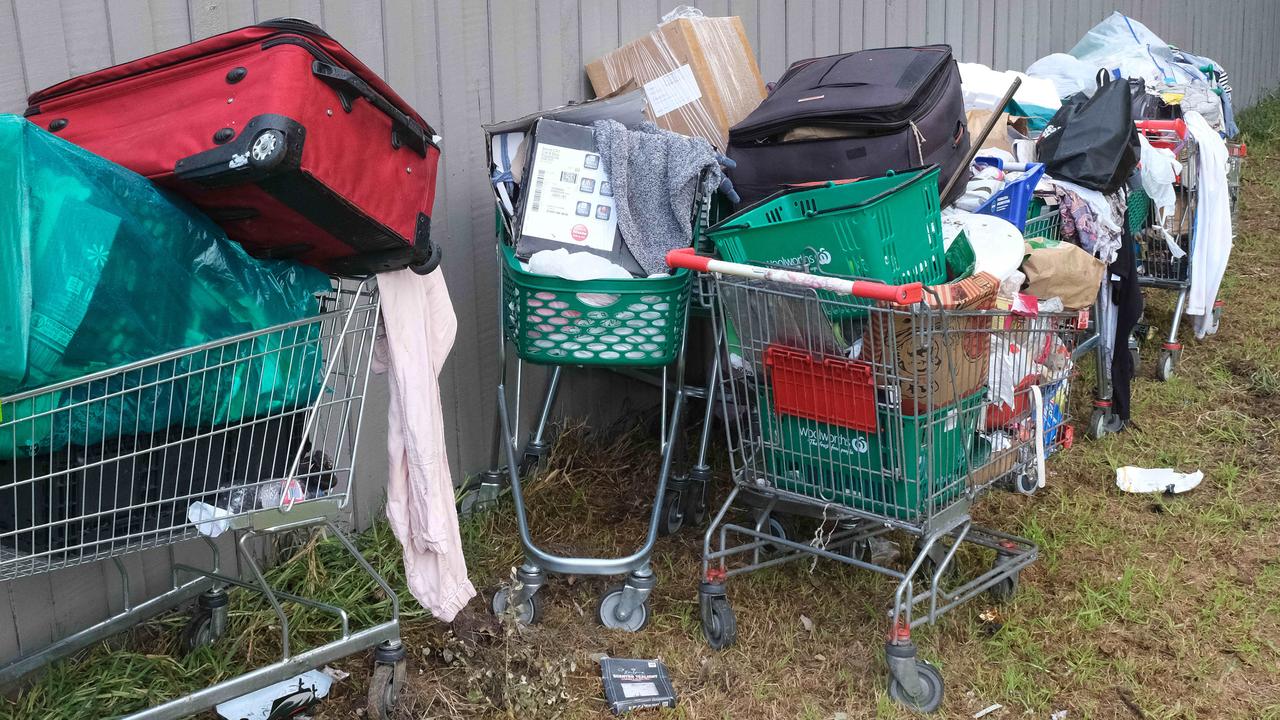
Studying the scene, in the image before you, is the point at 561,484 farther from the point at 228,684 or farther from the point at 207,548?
the point at 228,684

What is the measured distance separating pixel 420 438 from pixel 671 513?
4.24 feet

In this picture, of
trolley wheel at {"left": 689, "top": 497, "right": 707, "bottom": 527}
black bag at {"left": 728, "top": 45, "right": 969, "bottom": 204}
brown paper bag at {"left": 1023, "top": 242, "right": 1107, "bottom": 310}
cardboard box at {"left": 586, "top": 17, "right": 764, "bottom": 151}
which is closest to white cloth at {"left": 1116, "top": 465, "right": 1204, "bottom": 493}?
brown paper bag at {"left": 1023, "top": 242, "right": 1107, "bottom": 310}

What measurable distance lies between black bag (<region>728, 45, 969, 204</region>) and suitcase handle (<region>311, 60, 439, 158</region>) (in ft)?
4.00

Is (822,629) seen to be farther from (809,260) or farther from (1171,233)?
(1171,233)

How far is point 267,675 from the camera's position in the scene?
2504 mm

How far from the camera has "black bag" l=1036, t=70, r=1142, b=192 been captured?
416 centimetres

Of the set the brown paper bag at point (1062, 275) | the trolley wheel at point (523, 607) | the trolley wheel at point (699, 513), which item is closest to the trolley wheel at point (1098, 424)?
the brown paper bag at point (1062, 275)

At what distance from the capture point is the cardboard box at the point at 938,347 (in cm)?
270

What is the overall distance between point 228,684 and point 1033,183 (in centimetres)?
281

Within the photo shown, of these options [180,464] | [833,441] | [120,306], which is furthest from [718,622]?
[120,306]

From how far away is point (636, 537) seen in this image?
3744 mm

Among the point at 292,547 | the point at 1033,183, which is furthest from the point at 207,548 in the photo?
the point at 1033,183

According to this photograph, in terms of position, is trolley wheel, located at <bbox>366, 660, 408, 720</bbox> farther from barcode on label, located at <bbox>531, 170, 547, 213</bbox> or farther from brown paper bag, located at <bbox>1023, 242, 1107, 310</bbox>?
brown paper bag, located at <bbox>1023, 242, 1107, 310</bbox>

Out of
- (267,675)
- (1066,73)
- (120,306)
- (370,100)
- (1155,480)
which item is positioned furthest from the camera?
(1066,73)
